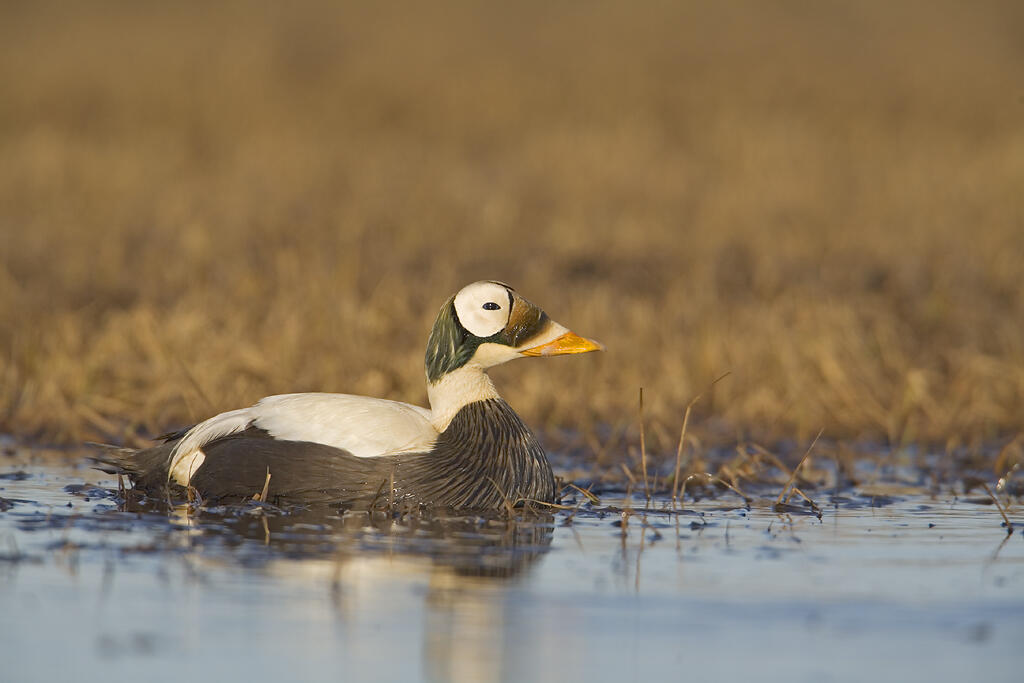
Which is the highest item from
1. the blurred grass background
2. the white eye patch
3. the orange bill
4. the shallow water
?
the blurred grass background

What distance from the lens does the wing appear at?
282 inches

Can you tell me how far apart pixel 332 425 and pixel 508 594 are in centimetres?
198

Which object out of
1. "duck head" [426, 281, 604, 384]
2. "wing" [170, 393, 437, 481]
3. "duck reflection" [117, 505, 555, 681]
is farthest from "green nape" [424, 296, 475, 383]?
"duck reflection" [117, 505, 555, 681]

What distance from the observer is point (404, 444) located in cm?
720

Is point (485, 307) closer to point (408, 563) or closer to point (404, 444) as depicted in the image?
point (404, 444)

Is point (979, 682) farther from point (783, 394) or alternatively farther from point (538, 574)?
point (783, 394)

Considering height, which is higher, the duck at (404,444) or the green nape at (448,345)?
the green nape at (448,345)

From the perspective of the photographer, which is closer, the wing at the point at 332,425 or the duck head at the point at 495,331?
the wing at the point at 332,425

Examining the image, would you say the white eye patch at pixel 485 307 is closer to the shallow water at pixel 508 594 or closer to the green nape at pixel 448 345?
the green nape at pixel 448 345

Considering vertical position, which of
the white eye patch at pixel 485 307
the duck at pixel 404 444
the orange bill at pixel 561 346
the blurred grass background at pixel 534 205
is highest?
the blurred grass background at pixel 534 205

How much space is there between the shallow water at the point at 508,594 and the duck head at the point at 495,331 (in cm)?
75

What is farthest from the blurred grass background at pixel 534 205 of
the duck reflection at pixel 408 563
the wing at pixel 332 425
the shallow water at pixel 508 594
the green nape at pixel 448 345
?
the shallow water at pixel 508 594

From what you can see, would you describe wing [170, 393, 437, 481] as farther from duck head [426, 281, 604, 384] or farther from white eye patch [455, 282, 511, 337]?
white eye patch [455, 282, 511, 337]

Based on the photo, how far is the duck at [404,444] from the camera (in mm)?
7090
